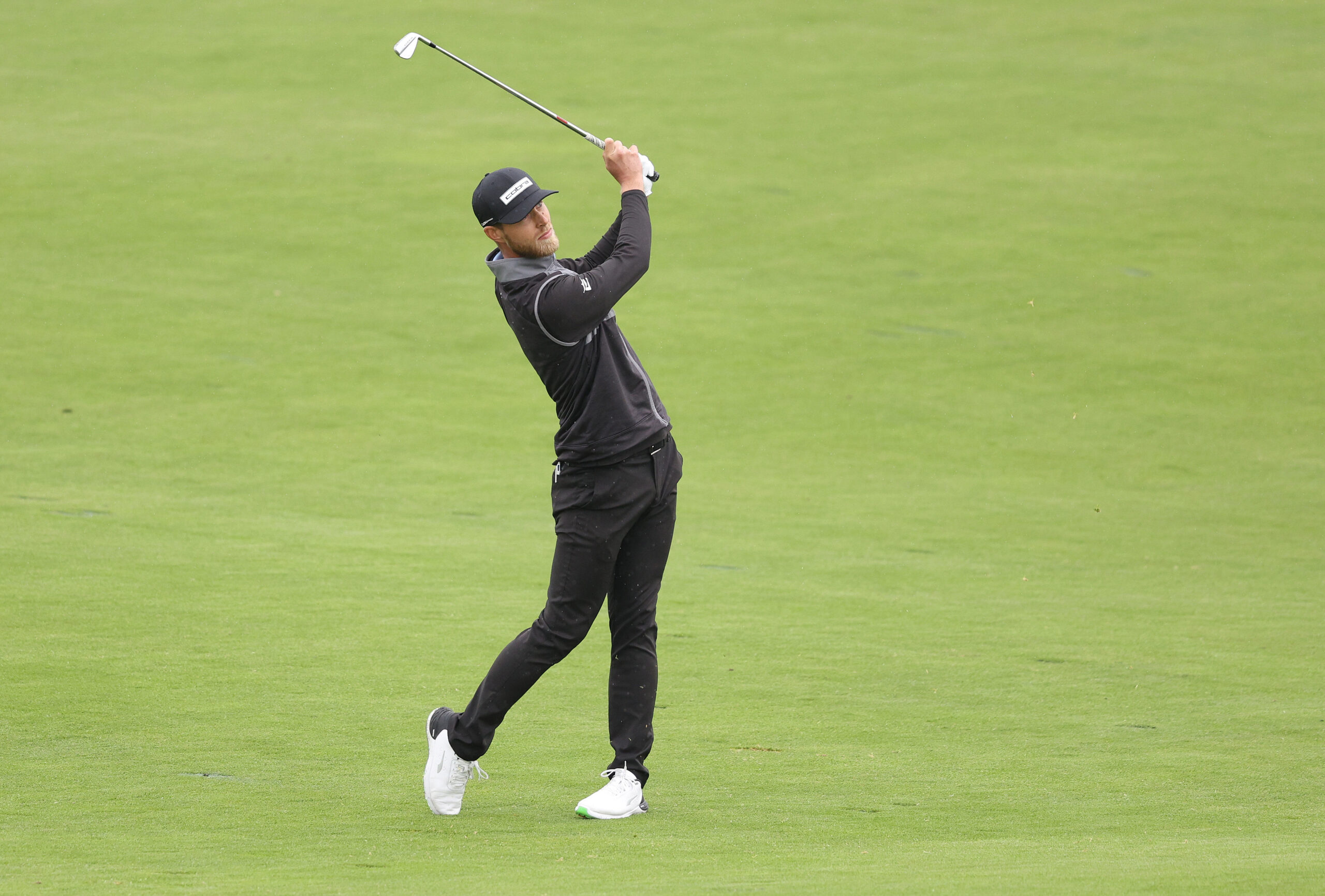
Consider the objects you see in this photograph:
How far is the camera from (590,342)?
4199mm

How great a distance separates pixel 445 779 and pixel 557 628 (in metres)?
0.51

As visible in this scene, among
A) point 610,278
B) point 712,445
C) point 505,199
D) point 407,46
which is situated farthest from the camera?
point 712,445

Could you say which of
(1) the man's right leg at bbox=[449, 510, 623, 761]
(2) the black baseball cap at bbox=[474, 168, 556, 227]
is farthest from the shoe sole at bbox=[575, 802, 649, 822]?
(2) the black baseball cap at bbox=[474, 168, 556, 227]

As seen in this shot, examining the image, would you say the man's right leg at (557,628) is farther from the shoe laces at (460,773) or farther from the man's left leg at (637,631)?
the man's left leg at (637,631)

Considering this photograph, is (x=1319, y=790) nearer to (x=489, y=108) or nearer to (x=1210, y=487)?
(x=1210, y=487)

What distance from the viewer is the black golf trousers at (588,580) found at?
166 inches

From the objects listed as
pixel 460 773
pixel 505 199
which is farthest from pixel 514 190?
pixel 460 773

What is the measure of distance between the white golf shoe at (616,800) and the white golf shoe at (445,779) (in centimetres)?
33

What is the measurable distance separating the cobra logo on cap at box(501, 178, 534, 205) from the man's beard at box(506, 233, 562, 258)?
4.2 inches

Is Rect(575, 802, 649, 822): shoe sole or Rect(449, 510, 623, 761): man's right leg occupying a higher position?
Rect(449, 510, 623, 761): man's right leg

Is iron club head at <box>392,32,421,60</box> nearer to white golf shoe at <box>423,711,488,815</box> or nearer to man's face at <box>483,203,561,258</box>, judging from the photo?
man's face at <box>483,203,561,258</box>

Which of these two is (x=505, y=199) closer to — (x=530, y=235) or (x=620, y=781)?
(x=530, y=235)

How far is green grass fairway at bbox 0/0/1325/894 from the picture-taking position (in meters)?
4.26

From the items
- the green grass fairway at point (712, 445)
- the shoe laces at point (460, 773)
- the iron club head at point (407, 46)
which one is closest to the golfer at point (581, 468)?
the shoe laces at point (460, 773)
